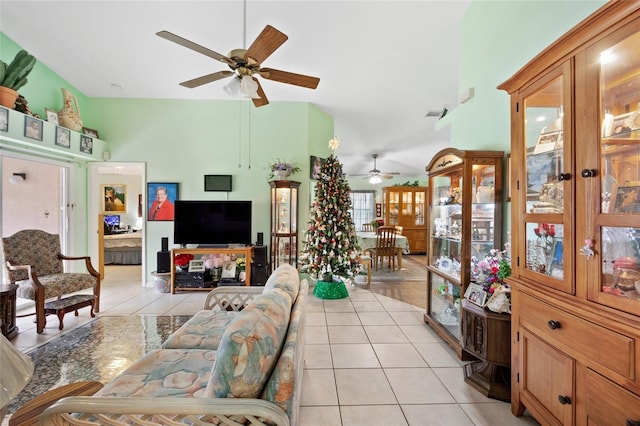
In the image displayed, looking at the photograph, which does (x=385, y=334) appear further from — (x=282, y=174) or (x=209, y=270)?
(x=209, y=270)

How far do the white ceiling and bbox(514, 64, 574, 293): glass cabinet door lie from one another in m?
1.74

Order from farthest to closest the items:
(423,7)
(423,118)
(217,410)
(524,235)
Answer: (423,118) < (423,7) < (524,235) < (217,410)

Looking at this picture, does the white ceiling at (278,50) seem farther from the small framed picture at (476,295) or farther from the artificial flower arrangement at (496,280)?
the small framed picture at (476,295)

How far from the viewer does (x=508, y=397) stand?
1877mm

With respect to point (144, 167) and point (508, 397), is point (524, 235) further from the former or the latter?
point (144, 167)

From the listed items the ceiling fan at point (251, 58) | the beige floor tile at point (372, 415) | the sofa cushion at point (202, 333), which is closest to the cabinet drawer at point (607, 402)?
the beige floor tile at point (372, 415)

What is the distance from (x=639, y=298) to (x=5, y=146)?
18.5 ft

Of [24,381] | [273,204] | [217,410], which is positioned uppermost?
[273,204]

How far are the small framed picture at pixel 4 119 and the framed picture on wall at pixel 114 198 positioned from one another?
5.09m

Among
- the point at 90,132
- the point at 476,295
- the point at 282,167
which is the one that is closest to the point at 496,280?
the point at 476,295

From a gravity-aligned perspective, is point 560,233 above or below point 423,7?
below

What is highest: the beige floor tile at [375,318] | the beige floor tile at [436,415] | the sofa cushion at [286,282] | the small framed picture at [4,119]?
the small framed picture at [4,119]

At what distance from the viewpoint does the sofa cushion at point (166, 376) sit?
128cm

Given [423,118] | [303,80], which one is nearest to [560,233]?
[303,80]
